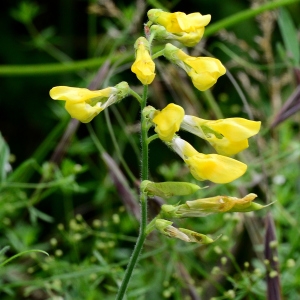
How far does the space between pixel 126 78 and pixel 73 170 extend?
3.34 feet

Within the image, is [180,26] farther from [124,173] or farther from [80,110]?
[124,173]

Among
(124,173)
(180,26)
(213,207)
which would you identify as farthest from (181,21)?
(124,173)

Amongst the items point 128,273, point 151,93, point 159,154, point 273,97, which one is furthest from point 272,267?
point 159,154

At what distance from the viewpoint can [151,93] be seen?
207cm

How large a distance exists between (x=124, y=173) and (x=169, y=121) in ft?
3.72

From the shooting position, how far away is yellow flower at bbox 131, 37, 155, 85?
857 millimetres

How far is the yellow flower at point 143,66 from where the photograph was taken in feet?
2.81

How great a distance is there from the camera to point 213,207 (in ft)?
2.96

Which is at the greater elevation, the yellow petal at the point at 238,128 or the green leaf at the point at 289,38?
the yellow petal at the point at 238,128

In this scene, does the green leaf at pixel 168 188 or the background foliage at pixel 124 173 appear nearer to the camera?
the green leaf at pixel 168 188

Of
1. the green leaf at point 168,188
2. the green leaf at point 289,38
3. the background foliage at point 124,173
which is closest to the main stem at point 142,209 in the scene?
the green leaf at point 168,188

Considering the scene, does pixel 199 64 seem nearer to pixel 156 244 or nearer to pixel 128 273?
pixel 128 273

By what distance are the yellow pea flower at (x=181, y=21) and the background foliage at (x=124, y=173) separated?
406 mm

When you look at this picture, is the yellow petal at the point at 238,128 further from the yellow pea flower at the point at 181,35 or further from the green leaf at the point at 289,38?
the green leaf at the point at 289,38
